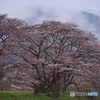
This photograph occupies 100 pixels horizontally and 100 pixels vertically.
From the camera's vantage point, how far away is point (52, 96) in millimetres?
23859

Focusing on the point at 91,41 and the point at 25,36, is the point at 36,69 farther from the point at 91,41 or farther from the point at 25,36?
the point at 91,41

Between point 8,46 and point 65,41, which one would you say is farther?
point 65,41

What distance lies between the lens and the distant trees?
23631 millimetres

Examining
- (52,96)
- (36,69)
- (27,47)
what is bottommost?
(52,96)

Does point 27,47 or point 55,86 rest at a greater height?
point 27,47

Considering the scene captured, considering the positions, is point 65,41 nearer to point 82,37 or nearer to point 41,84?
point 82,37

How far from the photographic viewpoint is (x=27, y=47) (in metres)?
24.5

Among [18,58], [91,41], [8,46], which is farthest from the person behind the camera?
[91,41]

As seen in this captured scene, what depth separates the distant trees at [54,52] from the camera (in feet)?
77.5

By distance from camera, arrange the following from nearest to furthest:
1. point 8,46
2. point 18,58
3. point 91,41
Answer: point 8,46 → point 18,58 → point 91,41

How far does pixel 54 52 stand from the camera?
979 inches

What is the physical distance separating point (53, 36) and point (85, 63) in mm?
3252

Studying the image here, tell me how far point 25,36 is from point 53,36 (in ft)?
8.21

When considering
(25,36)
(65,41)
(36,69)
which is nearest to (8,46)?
(25,36)
